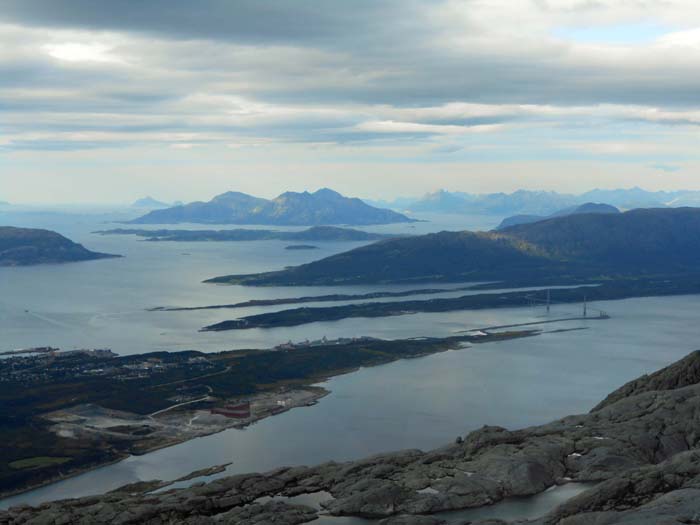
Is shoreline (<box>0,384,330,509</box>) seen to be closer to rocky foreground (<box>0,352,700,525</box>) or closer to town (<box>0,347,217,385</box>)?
rocky foreground (<box>0,352,700,525</box>)

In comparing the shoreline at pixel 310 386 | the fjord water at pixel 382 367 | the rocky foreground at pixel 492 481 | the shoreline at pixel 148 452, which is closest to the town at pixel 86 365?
the fjord water at pixel 382 367

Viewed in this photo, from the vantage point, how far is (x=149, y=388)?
→ 282ft

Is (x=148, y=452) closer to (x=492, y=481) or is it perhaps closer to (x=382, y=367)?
(x=492, y=481)

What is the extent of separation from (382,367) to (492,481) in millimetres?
65104

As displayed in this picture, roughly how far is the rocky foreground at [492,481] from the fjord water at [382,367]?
60.0 feet

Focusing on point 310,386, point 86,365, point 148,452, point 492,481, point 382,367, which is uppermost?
point 492,481

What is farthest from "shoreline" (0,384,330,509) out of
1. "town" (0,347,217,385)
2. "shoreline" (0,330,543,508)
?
"town" (0,347,217,385)

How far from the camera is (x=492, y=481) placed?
34.2m

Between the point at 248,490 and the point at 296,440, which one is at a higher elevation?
the point at 248,490

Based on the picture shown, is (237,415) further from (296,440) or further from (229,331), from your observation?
(229,331)

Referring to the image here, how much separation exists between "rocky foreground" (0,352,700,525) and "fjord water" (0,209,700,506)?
18289 millimetres

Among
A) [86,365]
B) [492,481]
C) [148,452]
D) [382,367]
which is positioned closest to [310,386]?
[382,367]

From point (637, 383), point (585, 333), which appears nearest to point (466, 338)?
point (585, 333)

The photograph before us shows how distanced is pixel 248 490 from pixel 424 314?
110552 millimetres
